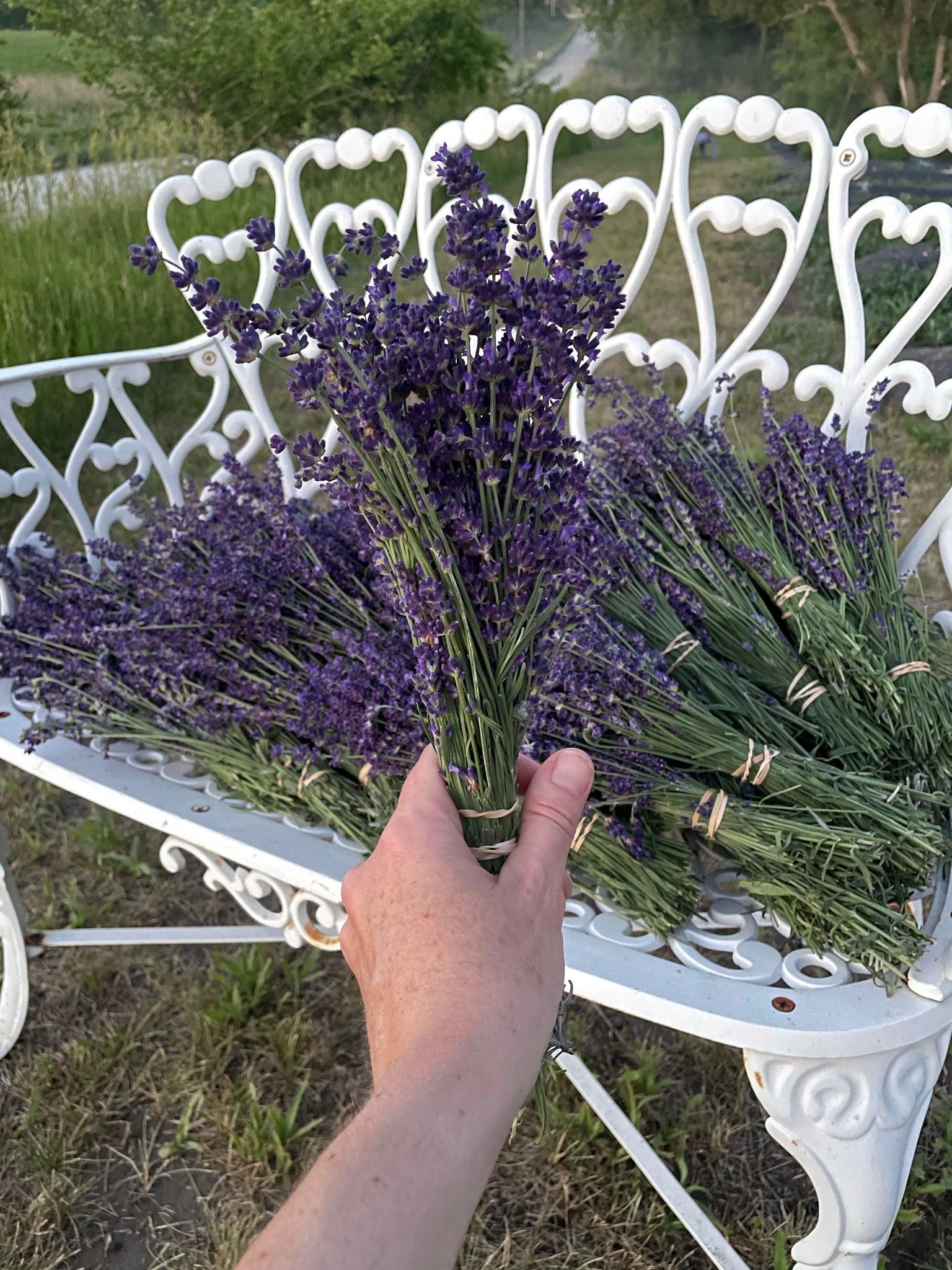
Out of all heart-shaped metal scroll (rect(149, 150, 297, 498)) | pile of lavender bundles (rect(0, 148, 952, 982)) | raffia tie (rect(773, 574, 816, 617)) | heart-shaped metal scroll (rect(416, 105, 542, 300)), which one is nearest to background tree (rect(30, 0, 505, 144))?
heart-shaped metal scroll (rect(149, 150, 297, 498))

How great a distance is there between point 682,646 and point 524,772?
0.41m

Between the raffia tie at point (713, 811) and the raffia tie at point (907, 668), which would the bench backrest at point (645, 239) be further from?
the raffia tie at point (713, 811)

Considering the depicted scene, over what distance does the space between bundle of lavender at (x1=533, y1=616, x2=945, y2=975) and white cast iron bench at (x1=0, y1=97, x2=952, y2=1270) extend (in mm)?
53

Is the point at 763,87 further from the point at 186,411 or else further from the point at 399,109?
the point at 186,411

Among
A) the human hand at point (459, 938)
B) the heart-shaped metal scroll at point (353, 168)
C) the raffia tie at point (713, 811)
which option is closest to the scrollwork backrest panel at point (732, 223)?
the heart-shaped metal scroll at point (353, 168)

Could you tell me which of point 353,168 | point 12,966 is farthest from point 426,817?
point 353,168

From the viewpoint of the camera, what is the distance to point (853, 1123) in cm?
98

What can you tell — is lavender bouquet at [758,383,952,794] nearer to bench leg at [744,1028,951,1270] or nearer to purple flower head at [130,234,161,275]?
bench leg at [744,1028,951,1270]

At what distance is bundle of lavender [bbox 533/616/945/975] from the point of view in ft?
3.26

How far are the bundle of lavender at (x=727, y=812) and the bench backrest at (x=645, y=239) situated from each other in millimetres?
540

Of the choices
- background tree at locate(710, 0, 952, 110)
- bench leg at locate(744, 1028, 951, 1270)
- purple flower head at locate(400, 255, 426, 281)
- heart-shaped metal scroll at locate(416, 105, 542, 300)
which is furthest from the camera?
background tree at locate(710, 0, 952, 110)

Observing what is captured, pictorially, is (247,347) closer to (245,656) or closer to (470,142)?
(245,656)

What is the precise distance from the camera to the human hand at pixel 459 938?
2.08 ft

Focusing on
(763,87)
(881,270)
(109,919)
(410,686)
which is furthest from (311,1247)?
(763,87)
